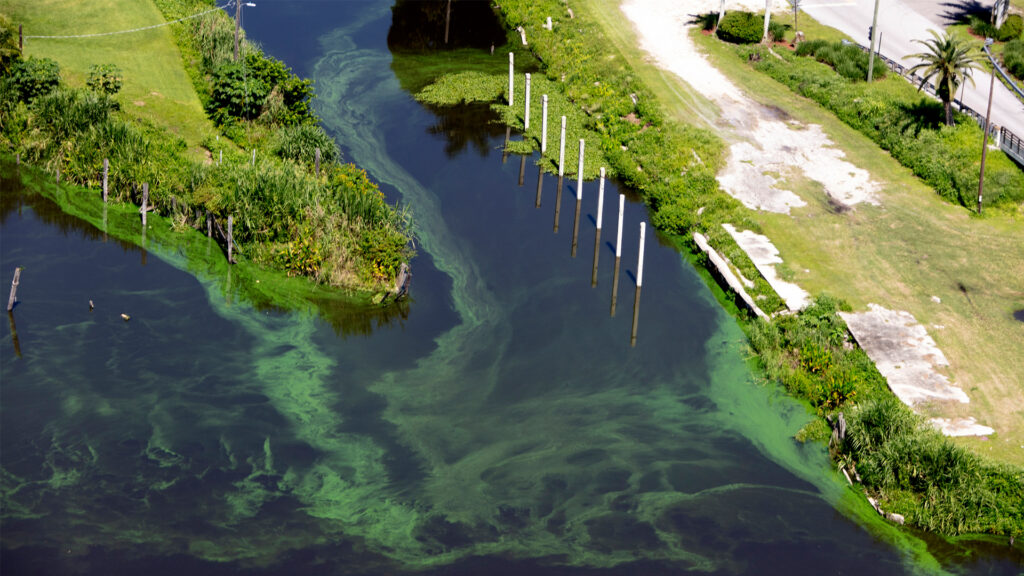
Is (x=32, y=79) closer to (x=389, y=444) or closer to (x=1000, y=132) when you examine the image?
(x=389, y=444)

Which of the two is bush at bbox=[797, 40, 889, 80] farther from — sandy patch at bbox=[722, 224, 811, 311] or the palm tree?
sandy patch at bbox=[722, 224, 811, 311]

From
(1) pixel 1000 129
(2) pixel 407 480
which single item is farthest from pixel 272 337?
(1) pixel 1000 129

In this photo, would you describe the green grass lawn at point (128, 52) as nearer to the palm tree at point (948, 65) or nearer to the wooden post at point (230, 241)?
the wooden post at point (230, 241)

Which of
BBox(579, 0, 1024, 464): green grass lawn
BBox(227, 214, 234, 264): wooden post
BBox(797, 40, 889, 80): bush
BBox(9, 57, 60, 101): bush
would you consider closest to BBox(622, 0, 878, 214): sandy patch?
BBox(579, 0, 1024, 464): green grass lawn

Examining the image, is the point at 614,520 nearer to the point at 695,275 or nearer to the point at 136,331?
the point at 695,275

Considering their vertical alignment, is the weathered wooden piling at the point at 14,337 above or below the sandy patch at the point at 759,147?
below

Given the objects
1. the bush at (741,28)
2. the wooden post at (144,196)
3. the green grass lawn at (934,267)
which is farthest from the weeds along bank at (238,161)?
the bush at (741,28)

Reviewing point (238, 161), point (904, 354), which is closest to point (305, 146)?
point (238, 161)
